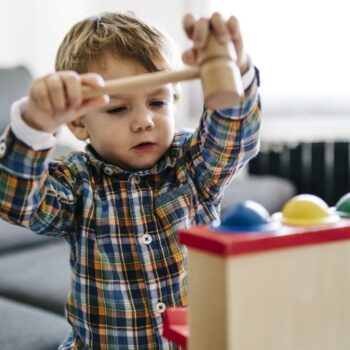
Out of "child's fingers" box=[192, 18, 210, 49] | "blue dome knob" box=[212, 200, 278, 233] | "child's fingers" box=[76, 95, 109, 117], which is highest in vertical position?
"child's fingers" box=[192, 18, 210, 49]

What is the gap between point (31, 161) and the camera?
2.59 ft

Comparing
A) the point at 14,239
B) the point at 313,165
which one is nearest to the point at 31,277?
the point at 14,239

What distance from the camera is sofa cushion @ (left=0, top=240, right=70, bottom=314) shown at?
150 cm

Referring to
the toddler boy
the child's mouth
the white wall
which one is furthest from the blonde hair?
the white wall

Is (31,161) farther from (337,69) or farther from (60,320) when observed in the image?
(337,69)

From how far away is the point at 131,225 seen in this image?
96cm

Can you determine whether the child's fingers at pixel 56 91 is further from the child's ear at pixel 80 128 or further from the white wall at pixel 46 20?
the white wall at pixel 46 20

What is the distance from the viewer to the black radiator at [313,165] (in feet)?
9.44

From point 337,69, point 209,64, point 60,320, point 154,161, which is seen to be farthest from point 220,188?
point 337,69

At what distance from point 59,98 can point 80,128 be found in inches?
15.0

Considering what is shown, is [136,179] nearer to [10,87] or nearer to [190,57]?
[190,57]

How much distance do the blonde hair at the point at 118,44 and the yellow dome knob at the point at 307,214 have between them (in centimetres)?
40

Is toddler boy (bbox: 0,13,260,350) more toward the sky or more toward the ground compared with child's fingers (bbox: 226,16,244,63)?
more toward the ground

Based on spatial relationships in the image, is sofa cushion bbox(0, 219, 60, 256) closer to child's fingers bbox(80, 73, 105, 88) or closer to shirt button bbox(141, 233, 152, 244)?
shirt button bbox(141, 233, 152, 244)
